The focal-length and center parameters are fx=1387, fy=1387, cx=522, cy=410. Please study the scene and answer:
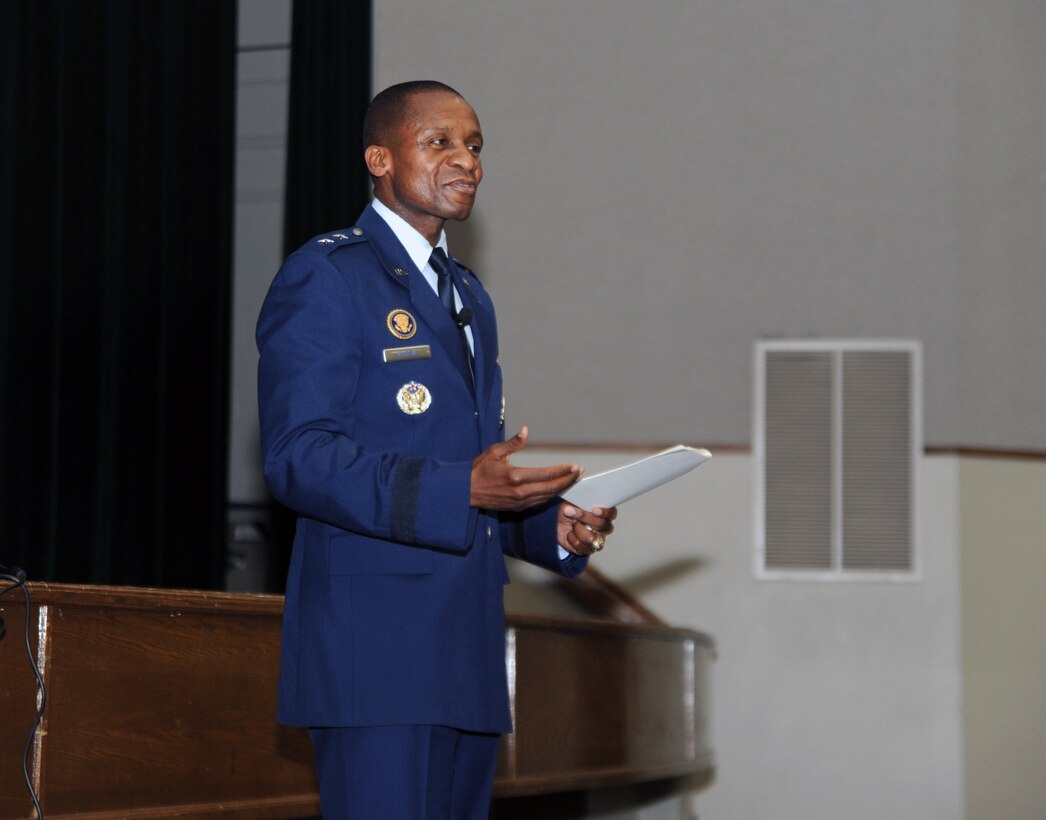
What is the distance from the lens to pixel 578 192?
6398mm

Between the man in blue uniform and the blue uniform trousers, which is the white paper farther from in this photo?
the blue uniform trousers

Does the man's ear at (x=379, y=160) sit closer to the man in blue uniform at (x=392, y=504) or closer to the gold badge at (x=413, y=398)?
the man in blue uniform at (x=392, y=504)

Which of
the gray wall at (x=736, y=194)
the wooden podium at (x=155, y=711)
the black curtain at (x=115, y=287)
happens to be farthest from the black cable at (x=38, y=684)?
the gray wall at (x=736, y=194)

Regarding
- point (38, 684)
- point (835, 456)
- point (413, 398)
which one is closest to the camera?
point (413, 398)

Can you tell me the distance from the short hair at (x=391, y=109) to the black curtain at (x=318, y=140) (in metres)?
4.12

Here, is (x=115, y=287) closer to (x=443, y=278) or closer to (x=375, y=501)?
(x=443, y=278)

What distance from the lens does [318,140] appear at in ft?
19.4

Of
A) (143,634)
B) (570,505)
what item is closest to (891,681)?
(143,634)

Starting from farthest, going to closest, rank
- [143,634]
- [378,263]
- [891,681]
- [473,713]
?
[891,681] < [143,634] < [378,263] < [473,713]

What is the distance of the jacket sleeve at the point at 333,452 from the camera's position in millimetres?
1441

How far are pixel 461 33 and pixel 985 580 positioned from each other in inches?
135

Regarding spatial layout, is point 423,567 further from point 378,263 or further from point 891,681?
point 891,681

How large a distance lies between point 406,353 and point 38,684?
1.05 metres

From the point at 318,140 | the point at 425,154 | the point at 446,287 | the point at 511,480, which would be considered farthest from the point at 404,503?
the point at 318,140
